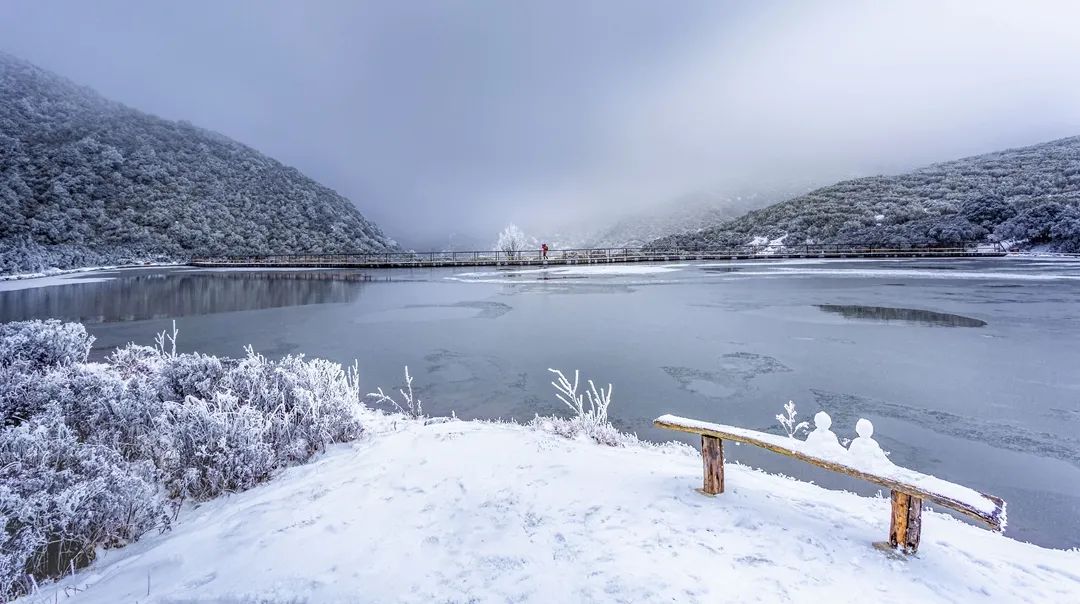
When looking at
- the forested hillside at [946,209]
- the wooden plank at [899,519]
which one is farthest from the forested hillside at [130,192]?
the forested hillside at [946,209]

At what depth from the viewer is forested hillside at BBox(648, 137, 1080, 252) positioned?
4291cm

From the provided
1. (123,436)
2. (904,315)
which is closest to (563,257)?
(904,315)

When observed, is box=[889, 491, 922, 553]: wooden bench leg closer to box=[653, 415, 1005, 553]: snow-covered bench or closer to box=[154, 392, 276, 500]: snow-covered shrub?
box=[653, 415, 1005, 553]: snow-covered bench

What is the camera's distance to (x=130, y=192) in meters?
55.4

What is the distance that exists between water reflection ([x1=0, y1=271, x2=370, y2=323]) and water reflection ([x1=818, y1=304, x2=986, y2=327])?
1708 cm

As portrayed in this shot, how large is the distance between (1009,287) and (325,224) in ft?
231

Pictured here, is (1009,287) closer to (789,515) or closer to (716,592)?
A: (789,515)

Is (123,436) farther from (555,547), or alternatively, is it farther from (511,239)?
(511,239)

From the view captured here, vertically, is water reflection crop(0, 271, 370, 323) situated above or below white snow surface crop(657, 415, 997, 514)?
above

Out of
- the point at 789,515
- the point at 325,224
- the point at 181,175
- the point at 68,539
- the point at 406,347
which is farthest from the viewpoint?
the point at 325,224

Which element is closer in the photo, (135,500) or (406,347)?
(135,500)

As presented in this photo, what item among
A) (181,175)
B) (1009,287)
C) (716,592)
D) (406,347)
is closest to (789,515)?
(716,592)

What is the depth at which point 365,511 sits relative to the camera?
388 cm

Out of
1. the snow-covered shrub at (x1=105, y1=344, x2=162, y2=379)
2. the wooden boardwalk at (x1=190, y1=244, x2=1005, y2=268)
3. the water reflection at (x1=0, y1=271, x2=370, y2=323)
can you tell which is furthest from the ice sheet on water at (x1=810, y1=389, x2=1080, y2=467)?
the wooden boardwalk at (x1=190, y1=244, x2=1005, y2=268)
